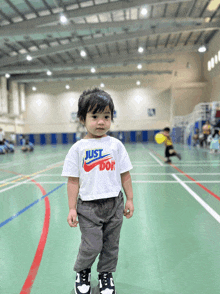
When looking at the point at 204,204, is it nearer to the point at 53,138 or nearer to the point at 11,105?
the point at 11,105

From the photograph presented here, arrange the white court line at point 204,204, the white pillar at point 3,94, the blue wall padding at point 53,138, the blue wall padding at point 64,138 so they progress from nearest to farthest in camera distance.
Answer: the white court line at point 204,204 → the white pillar at point 3,94 → the blue wall padding at point 64,138 → the blue wall padding at point 53,138

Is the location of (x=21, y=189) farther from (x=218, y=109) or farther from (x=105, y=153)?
(x=218, y=109)

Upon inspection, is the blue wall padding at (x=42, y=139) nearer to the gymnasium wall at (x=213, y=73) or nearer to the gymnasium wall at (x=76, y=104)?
the gymnasium wall at (x=76, y=104)

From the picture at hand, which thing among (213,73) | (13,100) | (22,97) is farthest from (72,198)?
(22,97)

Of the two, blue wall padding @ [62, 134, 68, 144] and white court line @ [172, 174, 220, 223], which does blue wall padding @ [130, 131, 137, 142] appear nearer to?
blue wall padding @ [62, 134, 68, 144]

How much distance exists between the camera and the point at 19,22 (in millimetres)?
18438

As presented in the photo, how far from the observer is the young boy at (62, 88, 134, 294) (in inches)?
81.2

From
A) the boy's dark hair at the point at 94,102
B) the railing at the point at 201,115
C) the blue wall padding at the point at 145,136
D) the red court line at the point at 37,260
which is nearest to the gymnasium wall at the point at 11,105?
the blue wall padding at the point at 145,136

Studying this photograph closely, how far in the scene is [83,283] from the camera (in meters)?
2.21

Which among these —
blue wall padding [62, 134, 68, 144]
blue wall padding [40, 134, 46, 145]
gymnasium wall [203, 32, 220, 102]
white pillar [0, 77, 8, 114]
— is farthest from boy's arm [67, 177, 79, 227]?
blue wall padding [40, 134, 46, 145]

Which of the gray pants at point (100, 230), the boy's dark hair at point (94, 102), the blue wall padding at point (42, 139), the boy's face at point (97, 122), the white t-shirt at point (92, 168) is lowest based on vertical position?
the blue wall padding at point (42, 139)

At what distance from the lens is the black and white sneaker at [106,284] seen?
2170mm

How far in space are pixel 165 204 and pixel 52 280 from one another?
10.1 feet

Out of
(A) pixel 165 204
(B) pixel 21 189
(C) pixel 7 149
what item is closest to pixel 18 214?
(B) pixel 21 189
